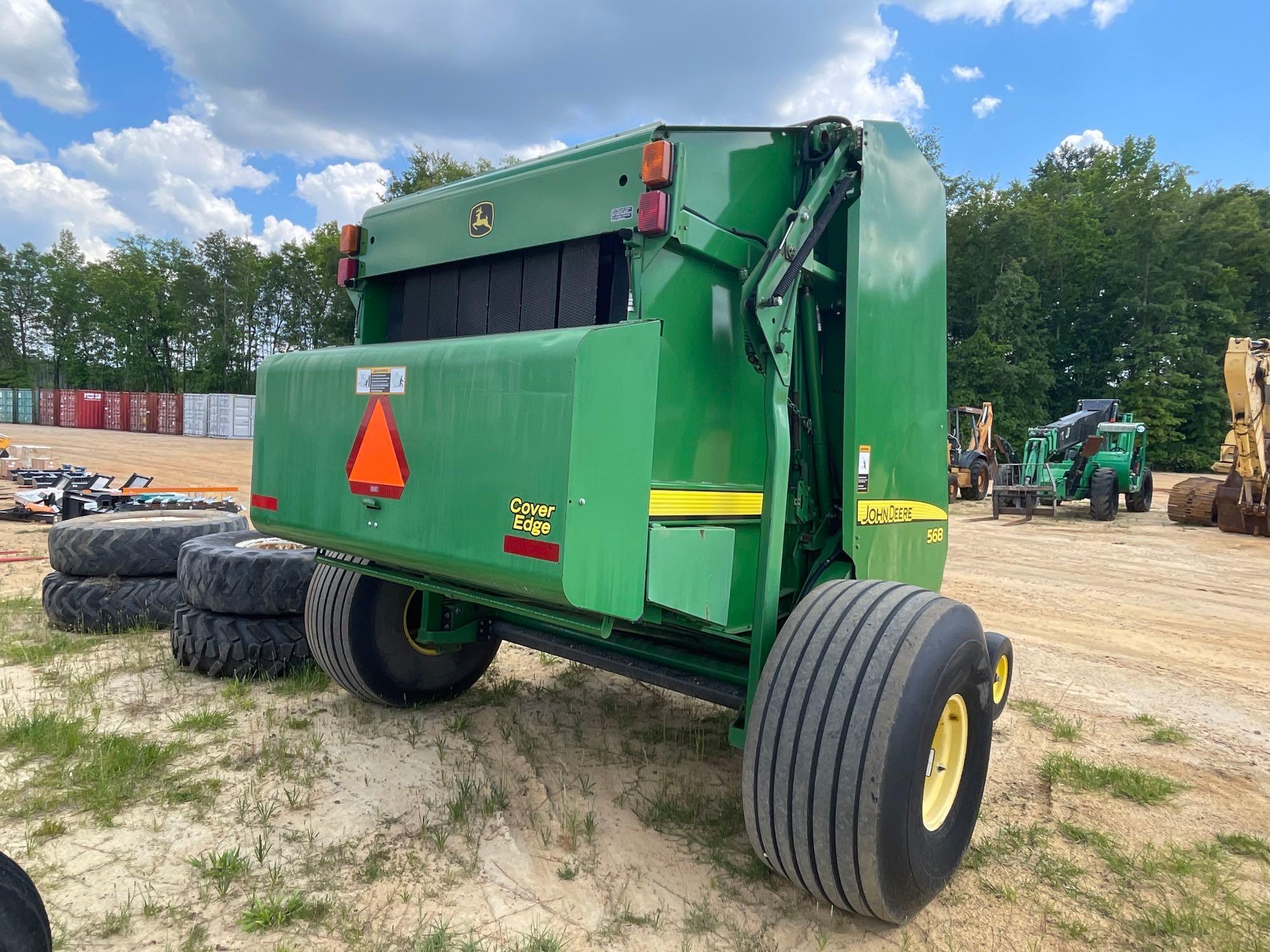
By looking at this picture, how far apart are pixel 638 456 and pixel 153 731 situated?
9.94 feet

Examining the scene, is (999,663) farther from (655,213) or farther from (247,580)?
(247,580)

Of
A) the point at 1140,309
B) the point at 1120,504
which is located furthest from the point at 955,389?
the point at 1120,504

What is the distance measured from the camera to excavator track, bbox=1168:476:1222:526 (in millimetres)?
15148

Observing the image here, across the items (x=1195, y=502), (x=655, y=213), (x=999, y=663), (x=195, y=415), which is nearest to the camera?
(x=655, y=213)

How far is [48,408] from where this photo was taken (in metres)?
52.3

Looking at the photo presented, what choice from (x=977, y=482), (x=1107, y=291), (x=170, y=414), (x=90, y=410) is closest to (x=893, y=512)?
(x=977, y=482)

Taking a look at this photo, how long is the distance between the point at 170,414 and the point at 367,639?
4624 cm

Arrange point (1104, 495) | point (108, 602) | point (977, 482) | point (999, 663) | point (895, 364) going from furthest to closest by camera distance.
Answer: point (977, 482) < point (1104, 495) < point (108, 602) < point (999, 663) < point (895, 364)

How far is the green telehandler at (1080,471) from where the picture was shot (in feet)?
52.7

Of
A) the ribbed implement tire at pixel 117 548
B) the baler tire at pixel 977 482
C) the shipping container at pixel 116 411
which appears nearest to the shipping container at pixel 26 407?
the shipping container at pixel 116 411

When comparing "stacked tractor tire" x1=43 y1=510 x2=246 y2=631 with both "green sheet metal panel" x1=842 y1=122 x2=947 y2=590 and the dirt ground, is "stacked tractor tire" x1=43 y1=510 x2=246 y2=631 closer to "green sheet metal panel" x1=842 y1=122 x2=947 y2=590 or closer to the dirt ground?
the dirt ground

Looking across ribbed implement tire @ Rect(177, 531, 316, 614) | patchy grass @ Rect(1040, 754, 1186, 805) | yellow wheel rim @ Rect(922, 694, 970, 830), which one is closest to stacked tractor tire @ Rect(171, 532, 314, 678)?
ribbed implement tire @ Rect(177, 531, 316, 614)

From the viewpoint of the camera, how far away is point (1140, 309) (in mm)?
36500

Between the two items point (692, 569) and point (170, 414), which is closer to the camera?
point (692, 569)
